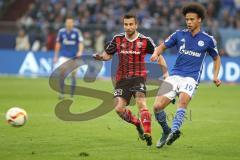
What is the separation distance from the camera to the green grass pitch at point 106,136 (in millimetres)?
10203

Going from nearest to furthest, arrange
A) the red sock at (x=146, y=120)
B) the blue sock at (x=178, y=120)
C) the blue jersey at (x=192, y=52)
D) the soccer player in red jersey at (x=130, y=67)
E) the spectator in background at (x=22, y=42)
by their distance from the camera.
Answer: the blue sock at (x=178, y=120)
the blue jersey at (x=192, y=52)
the red sock at (x=146, y=120)
the soccer player in red jersey at (x=130, y=67)
the spectator in background at (x=22, y=42)

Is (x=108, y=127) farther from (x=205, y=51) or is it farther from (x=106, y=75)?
(x=106, y=75)

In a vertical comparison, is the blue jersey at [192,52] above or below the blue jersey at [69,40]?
above

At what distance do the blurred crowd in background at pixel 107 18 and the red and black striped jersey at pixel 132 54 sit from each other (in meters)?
17.1

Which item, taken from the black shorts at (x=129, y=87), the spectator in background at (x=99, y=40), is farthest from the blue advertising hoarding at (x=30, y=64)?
the black shorts at (x=129, y=87)

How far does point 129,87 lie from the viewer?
1171 cm

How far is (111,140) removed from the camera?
1198 cm

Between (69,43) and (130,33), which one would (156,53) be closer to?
(130,33)

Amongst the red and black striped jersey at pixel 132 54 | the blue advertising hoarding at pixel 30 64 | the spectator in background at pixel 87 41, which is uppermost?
the red and black striped jersey at pixel 132 54

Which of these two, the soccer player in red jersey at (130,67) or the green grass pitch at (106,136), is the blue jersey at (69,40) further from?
the soccer player in red jersey at (130,67)

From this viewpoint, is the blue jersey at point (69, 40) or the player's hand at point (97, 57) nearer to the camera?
the player's hand at point (97, 57)

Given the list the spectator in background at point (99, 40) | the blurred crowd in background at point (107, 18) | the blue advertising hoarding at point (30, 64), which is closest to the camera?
the blue advertising hoarding at point (30, 64)

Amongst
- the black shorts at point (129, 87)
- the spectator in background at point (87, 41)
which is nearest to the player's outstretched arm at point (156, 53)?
the black shorts at point (129, 87)

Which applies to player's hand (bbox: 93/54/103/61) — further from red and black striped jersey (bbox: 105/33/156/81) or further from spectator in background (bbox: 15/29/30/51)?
spectator in background (bbox: 15/29/30/51)
